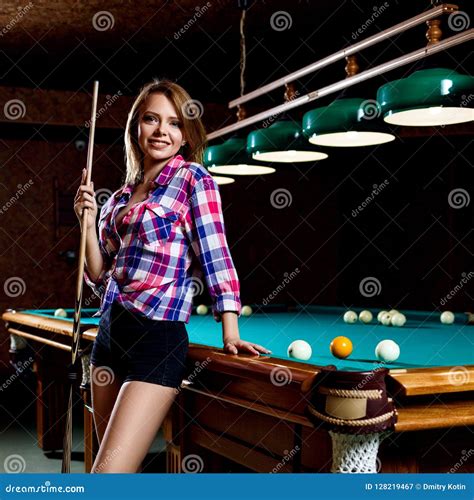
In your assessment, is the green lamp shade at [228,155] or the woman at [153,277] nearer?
the woman at [153,277]

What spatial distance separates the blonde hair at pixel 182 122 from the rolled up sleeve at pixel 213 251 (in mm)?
184

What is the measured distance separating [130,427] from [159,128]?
2.48 feet

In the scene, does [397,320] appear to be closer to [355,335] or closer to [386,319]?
[386,319]

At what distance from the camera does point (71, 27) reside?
17.4 feet

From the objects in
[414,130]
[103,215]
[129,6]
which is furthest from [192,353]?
[414,130]

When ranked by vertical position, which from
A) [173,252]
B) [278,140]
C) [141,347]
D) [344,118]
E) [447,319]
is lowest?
[141,347]

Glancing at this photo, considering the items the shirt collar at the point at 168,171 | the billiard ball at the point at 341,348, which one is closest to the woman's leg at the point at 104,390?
the shirt collar at the point at 168,171

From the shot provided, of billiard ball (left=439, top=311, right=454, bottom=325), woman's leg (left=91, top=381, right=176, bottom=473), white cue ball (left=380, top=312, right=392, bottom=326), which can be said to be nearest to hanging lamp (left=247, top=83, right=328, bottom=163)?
white cue ball (left=380, top=312, right=392, bottom=326)

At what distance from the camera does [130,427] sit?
1.59 meters

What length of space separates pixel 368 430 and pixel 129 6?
409 cm

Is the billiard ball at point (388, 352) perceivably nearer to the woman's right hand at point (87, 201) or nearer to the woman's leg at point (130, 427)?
the woman's leg at point (130, 427)

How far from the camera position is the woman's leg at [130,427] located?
1.58 meters

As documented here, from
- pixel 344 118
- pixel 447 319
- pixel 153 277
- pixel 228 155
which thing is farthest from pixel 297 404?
pixel 228 155

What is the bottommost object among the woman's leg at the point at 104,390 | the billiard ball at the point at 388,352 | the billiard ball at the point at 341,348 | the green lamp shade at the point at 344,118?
the woman's leg at the point at 104,390
